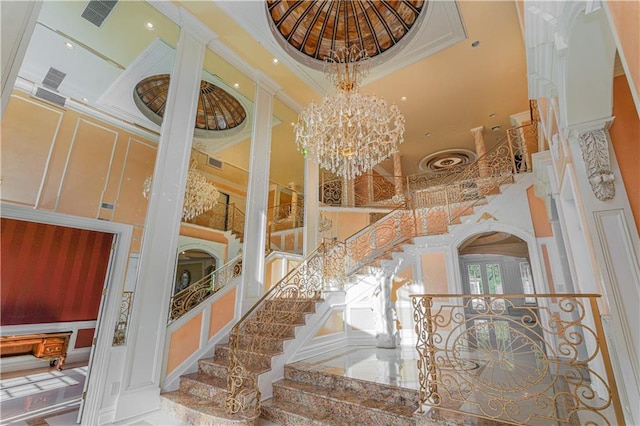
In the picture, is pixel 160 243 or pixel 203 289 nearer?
pixel 160 243

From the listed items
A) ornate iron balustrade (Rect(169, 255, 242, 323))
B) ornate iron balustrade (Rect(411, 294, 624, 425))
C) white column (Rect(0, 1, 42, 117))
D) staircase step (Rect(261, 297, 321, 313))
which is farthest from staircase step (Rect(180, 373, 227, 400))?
white column (Rect(0, 1, 42, 117))

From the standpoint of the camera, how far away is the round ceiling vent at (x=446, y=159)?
11.6 m

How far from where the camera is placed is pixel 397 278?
6.06m

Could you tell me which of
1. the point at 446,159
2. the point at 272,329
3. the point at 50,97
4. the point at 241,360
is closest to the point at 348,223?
the point at 272,329

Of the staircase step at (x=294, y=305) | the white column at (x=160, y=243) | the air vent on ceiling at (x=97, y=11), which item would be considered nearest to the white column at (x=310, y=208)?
the staircase step at (x=294, y=305)

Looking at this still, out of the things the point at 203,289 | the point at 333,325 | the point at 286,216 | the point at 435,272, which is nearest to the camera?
the point at 203,289

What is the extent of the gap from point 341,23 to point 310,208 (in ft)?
13.2

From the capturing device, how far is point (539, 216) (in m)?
5.45

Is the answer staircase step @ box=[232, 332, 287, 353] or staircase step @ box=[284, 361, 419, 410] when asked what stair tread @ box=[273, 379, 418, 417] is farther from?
staircase step @ box=[232, 332, 287, 353]

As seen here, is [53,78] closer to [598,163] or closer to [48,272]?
[48,272]

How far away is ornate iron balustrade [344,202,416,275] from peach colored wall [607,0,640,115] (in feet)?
18.2

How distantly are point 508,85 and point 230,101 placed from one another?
276 inches

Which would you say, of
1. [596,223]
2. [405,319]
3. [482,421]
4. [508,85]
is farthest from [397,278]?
[508,85]

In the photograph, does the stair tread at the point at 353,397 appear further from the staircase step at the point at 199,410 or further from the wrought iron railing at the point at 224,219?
the wrought iron railing at the point at 224,219
